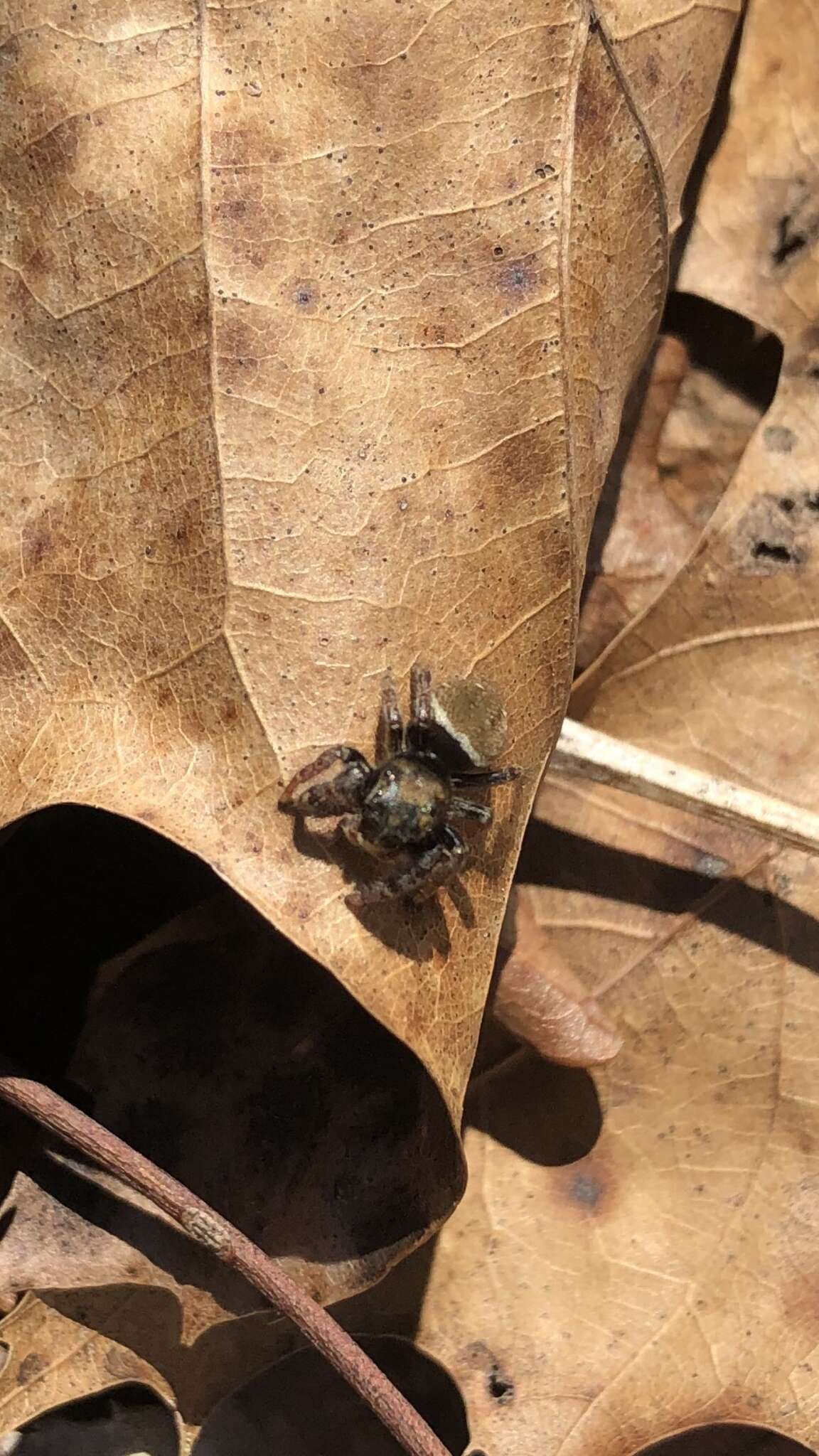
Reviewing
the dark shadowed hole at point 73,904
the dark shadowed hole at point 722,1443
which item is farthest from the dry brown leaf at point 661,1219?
the dark shadowed hole at point 73,904

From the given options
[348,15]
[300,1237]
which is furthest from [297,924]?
[348,15]

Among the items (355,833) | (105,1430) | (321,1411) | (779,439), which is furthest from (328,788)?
(105,1430)

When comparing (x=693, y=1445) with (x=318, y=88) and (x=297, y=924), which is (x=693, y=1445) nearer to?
(x=297, y=924)

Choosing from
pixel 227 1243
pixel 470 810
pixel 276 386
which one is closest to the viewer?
pixel 276 386

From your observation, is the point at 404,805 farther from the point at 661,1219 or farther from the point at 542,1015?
the point at 661,1219

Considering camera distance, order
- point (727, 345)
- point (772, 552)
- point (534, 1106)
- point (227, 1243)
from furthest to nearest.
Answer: point (727, 345) < point (772, 552) < point (534, 1106) < point (227, 1243)

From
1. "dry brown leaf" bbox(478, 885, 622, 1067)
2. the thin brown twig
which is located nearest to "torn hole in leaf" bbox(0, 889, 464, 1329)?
the thin brown twig
